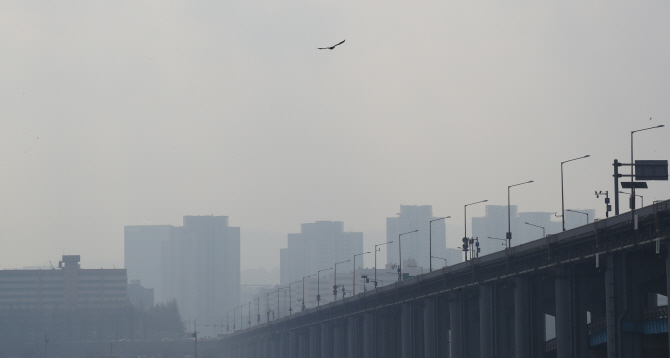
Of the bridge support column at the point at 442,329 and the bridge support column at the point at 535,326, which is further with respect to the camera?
the bridge support column at the point at 442,329

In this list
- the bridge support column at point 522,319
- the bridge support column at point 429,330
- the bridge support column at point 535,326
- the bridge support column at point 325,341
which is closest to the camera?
the bridge support column at point 535,326

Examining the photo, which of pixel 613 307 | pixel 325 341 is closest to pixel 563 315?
pixel 613 307

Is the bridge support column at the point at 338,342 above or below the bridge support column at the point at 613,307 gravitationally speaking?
below

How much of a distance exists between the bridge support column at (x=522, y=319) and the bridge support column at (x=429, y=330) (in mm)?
28102

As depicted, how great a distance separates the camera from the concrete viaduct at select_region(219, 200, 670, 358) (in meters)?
75.8

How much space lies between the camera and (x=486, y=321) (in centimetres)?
10819

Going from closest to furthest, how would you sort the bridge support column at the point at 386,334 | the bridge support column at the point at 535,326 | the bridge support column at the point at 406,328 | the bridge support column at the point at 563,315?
the bridge support column at the point at 563,315, the bridge support column at the point at 535,326, the bridge support column at the point at 406,328, the bridge support column at the point at 386,334

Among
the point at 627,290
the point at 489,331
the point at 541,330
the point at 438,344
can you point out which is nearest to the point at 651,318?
the point at 627,290

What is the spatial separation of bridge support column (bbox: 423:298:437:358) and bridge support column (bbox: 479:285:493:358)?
1787cm

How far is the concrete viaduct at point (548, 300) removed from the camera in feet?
249

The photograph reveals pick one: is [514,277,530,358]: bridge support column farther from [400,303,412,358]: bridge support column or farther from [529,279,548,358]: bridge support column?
[400,303,412,358]: bridge support column

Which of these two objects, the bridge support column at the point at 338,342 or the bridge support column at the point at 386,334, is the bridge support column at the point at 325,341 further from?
the bridge support column at the point at 386,334

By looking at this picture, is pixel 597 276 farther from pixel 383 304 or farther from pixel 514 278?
pixel 383 304

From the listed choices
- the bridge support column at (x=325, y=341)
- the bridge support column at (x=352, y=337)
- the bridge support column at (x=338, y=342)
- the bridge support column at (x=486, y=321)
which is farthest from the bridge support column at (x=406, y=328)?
the bridge support column at (x=325, y=341)
